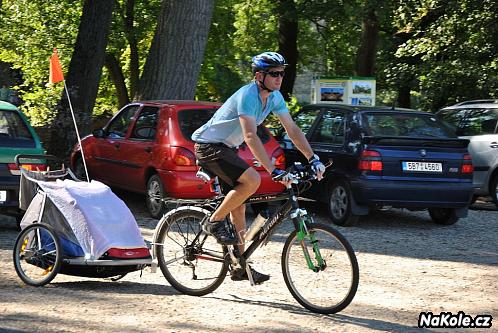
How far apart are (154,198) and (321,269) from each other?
19.0 feet

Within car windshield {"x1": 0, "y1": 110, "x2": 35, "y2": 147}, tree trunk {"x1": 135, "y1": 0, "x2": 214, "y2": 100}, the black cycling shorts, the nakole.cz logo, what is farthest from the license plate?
the black cycling shorts

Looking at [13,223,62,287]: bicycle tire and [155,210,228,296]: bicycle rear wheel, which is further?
[13,223,62,287]: bicycle tire

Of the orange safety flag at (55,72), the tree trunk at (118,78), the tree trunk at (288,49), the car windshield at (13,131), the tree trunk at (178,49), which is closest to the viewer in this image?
the orange safety flag at (55,72)

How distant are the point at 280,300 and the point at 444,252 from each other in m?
3.64

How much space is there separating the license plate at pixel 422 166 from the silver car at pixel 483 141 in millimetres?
3447

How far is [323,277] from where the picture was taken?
24.4ft

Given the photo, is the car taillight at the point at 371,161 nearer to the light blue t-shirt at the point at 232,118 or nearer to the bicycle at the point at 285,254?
the bicycle at the point at 285,254

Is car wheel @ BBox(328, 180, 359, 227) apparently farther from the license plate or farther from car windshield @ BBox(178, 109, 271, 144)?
car windshield @ BBox(178, 109, 271, 144)

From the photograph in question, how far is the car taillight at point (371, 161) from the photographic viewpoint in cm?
1251

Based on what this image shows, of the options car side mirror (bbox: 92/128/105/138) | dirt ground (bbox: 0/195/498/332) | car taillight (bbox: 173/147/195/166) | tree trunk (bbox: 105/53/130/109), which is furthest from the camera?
tree trunk (bbox: 105/53/130/109)

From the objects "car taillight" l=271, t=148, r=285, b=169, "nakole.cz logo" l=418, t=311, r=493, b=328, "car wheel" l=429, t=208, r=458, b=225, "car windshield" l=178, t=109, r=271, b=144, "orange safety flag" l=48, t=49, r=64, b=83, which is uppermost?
"orange safety flag" l=48, t=49, r=64, b=83

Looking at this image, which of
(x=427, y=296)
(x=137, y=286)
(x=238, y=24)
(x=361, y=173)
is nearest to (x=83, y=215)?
(x=137, y=286)

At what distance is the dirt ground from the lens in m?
7.04

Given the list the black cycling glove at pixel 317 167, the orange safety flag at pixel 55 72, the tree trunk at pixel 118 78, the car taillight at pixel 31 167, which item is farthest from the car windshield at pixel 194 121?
the tree trunk at pixel 118 78
